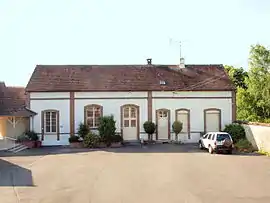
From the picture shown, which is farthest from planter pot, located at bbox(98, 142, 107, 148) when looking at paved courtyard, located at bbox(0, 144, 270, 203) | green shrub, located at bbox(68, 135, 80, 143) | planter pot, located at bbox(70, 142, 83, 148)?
paved courtyard, located at bbox(0, 144, 270, 203)

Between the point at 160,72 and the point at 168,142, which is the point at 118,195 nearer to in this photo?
the point at 168,142

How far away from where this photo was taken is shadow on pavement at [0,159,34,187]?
16.7 metres

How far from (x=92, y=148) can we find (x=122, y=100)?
5.54 meters

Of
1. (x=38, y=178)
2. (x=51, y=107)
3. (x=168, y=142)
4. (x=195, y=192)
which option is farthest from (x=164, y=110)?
(x=195, y=192)

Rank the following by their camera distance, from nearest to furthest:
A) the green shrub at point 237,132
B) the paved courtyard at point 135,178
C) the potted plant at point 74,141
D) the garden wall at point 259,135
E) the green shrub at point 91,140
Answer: the paved courtyard at point 135,178
the garden wall at point 259,135
the green shrub at point 237,132
the green shrub at point 91,140
the potted plant at point 74,141

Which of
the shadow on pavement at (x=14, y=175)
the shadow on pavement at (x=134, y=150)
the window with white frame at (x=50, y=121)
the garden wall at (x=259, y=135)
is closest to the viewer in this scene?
the shadow on pavement at (x=14, y=175)

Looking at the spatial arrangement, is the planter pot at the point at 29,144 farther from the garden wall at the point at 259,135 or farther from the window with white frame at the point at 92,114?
the garden wall at the point at 259,135

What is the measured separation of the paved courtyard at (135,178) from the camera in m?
13.6

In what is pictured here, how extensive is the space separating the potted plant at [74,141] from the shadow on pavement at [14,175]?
1150 cm

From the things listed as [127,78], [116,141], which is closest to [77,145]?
[116,141]

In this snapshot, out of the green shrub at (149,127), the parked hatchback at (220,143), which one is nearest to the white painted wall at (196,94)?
the green shrub at (149,127)

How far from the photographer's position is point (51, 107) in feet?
119

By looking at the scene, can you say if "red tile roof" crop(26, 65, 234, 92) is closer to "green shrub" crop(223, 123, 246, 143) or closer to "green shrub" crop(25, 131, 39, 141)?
"green shrub" crop(25, 131, 39, 141)

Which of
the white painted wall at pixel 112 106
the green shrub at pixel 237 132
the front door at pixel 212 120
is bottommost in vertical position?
the green shrub at pixel 237 132
